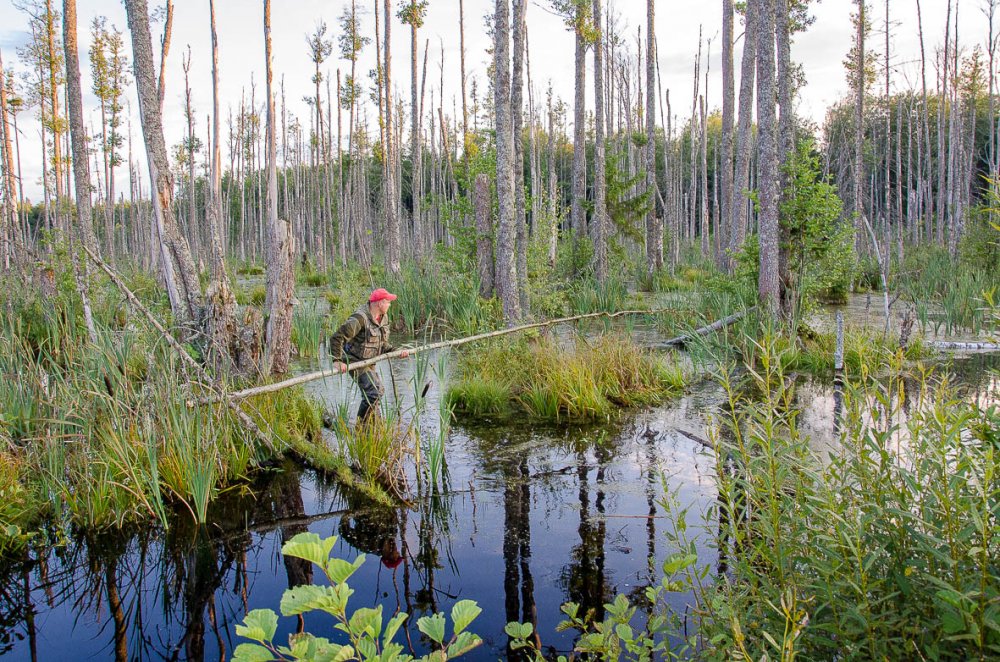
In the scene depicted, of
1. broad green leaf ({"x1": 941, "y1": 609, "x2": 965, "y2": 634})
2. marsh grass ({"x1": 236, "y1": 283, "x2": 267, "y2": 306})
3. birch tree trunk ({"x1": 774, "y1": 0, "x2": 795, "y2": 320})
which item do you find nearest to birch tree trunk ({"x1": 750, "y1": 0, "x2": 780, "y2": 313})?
birch tree trunk ({"x1": 774, "y1": 0, "x2": 795, "y2": 320})

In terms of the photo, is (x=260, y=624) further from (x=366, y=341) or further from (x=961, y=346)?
(x=961, y=346)

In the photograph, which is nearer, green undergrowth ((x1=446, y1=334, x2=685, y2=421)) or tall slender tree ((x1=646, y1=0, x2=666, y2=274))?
green undergrowth ((x1=446, y1=334, x2=685, y2=421))

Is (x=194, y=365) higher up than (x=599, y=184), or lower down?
lower down

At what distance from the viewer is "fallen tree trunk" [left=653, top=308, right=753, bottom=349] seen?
8.78 m

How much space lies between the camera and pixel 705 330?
379 inches

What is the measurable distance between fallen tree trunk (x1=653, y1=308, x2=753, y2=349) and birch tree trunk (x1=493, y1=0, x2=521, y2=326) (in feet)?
7.62

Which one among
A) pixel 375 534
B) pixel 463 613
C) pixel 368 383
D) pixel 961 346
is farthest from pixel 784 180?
pixel 463 613

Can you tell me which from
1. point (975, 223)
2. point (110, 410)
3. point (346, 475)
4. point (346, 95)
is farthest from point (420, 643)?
point (346, 95)

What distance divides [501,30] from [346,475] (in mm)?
7129

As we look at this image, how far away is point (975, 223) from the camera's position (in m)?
15.2

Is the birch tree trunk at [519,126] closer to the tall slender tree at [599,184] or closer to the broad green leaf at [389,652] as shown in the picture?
the tall slender tree at [599,184]

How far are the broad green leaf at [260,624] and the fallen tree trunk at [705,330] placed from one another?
721cm

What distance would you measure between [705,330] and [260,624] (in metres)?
8.87

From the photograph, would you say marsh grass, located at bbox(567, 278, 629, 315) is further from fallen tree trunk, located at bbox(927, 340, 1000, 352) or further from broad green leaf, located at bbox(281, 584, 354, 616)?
broad green leaf, located at bbox(281, 584, 354, 616)
